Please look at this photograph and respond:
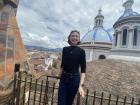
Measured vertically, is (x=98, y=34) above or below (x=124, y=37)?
above

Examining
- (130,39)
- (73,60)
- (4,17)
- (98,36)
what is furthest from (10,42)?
(98,36)

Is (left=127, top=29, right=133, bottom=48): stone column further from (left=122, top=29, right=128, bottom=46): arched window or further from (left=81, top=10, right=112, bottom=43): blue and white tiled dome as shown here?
(left=81, top=10, right=112, bottom=43): blue and white tiled dome

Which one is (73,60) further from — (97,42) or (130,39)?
(97,42)

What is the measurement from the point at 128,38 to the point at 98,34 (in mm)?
11679

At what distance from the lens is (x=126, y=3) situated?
2298 cm

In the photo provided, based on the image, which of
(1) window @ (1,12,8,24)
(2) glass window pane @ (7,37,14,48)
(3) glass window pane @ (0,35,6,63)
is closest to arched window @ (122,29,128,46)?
(2) glass window pane @ (7,37,14,48)

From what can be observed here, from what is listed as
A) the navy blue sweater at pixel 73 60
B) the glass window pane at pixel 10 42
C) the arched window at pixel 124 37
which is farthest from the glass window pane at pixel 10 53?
the arched window at pixel 124 37

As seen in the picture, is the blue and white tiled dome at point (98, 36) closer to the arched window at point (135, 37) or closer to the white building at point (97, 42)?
the white building at point (97, 42)

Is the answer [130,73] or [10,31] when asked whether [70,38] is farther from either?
[130,73]

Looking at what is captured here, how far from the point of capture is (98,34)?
30844 mm

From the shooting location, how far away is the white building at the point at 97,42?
93.8 feet

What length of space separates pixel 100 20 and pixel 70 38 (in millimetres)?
30435

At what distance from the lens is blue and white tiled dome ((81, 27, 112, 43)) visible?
98.2 feet

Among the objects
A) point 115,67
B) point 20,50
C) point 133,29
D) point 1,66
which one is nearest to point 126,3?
point 133,29
